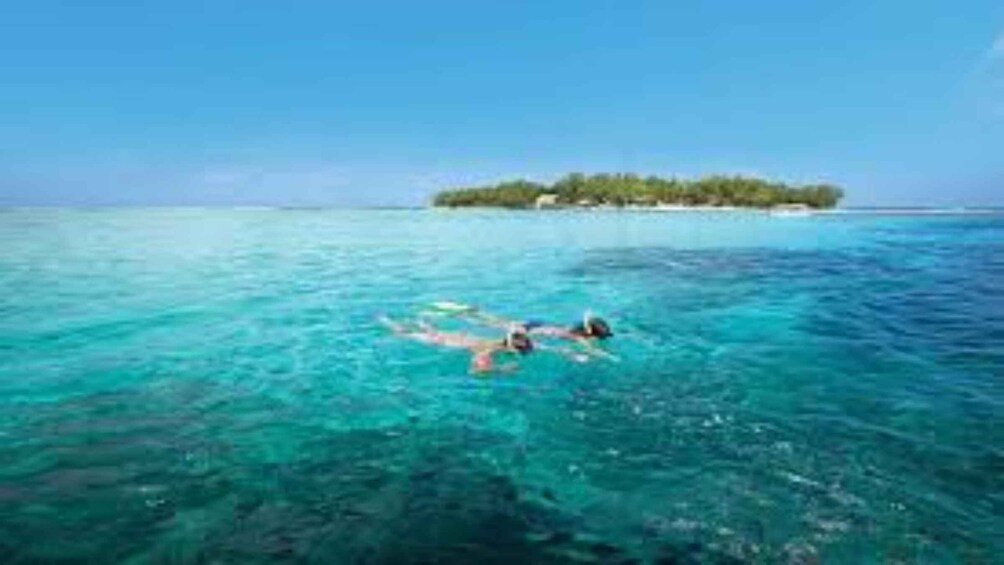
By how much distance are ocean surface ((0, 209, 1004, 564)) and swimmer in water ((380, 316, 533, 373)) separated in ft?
1.35

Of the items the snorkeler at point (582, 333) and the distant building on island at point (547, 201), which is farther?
the distant building on island at point (547, 201)

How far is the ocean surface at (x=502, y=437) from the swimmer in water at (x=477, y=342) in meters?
0.41

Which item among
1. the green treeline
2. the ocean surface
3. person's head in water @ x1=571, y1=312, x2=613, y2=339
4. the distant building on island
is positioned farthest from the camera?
the distant building on island

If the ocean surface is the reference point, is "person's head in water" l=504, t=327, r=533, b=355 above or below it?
above

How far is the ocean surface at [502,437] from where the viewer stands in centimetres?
761

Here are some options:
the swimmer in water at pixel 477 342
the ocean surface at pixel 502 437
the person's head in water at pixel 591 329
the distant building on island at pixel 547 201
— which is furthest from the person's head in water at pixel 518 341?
the distant building on island at pixel 547 201

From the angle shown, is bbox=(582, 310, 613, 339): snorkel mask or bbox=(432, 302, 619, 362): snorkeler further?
bbox=(582, 310, 613, 339): snorkel mask

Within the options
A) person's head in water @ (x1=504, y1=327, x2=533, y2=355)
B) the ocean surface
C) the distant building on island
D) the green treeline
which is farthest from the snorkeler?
the distant building on island

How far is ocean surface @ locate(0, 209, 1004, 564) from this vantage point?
7609mm

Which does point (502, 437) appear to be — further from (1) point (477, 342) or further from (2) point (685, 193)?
(2) point (685, 193)

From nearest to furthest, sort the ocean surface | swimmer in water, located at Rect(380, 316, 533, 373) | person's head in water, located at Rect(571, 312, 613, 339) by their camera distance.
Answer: the ocean surface → swimmer in water, located at Rect(380, 316, 533, 373) → person's head in water, located at Rect(571, 312, 613, 339)

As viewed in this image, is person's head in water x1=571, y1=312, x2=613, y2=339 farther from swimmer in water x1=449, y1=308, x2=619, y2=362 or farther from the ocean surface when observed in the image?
the ocean surface

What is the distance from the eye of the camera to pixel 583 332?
17016 millimetres

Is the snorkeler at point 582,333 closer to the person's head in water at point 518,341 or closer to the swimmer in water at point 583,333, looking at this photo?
the swimmer in water at point 583,333
